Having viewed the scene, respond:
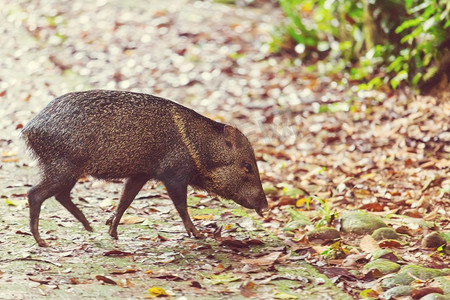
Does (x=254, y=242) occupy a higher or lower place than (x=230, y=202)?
higher

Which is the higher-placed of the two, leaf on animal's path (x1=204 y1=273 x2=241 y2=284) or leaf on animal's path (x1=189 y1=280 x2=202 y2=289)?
leaf on animal's path (x1=189 y1=280 x2=202 y2=289)

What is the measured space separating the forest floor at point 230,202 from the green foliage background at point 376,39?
0.81 ft

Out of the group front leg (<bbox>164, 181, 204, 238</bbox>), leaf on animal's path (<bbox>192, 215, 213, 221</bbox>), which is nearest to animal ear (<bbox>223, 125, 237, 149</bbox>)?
front leg (<bbox>164, 181, 204, 238</bbox>)

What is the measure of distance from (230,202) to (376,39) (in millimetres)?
4009

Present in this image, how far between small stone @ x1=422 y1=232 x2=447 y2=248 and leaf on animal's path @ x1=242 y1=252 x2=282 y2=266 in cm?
108

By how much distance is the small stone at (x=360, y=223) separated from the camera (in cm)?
579

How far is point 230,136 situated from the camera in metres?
5.78

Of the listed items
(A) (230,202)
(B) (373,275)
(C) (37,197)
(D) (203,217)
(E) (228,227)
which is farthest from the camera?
(A) (230,202)

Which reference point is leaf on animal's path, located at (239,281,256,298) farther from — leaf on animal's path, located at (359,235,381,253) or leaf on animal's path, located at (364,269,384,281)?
leaf on animal's path, located at (359,235,381,253)

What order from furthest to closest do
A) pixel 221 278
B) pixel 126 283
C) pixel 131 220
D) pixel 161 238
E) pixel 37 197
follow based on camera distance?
1. pixel 131 220
2. pixel 161 238
3. pixel 37 197
4. pixel 221 278
5. pixel 126 283

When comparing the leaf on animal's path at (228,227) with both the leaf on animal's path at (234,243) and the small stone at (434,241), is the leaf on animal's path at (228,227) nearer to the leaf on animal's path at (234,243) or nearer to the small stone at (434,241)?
the leaf on animal's path at (234,243)

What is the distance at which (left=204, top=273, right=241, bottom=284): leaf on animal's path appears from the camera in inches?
183

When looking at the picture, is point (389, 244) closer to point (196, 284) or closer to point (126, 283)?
point (196, 284)

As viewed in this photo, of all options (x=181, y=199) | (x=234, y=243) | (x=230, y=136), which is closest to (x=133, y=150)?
(x=181, y=199)
